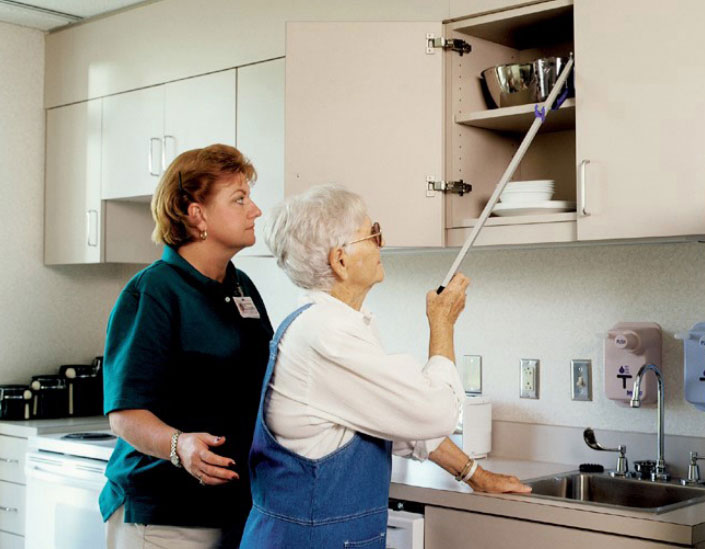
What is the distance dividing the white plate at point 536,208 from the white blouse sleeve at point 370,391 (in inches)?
36.0

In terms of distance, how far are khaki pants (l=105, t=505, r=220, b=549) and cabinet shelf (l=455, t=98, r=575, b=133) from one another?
131 cm

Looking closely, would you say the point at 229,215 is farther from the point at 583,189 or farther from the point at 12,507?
the point at 12,507

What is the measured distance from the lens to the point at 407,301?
3.29 m

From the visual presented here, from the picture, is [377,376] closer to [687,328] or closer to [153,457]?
[153,457]

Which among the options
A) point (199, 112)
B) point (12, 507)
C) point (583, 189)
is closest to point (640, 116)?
point (583, 189)

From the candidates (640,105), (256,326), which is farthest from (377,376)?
(640,105)

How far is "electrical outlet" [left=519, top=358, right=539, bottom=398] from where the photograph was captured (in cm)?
296

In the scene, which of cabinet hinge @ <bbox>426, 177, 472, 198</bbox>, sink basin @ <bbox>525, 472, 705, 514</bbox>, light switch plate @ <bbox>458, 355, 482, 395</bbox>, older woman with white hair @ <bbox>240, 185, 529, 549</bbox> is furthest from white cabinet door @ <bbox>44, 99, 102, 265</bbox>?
older woman with white hair @ <bbox>240, 185, 529, 549</bbox>

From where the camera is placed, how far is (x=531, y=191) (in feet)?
8.59

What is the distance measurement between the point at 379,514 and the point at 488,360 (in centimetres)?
124

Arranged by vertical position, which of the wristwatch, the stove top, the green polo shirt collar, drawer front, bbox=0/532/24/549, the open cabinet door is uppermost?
the open cabinet door

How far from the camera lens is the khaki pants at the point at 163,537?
2.09m

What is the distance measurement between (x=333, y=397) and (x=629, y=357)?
3.91ft

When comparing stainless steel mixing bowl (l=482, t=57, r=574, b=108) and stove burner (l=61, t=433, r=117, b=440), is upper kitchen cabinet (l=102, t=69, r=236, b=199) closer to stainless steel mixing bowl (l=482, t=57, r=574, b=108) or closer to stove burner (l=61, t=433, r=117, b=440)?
stove burner (l=61, t=433, r=117, b=440)
